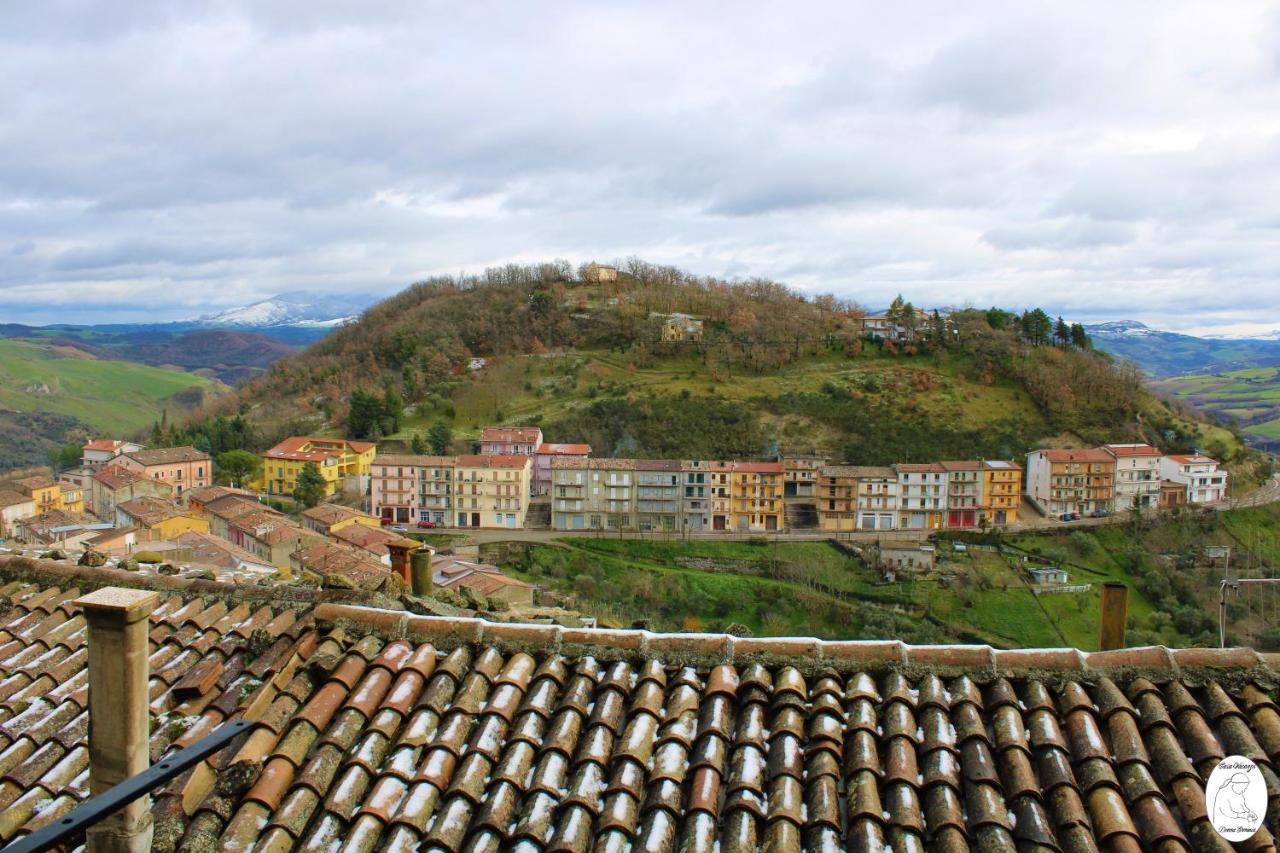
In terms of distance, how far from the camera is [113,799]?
2080 millimetres

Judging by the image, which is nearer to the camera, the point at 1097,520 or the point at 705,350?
the point at 1097,520

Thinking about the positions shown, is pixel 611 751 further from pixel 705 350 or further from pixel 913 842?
pixel 705 350

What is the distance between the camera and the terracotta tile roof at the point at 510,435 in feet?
161

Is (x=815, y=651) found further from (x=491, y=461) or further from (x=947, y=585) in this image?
(x=491, y=461)

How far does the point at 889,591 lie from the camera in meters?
33.9

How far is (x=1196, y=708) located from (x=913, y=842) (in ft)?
4.69

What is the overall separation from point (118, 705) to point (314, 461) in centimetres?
4829

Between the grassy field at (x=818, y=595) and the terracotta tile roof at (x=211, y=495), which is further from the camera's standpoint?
the terracotta tile roof at (x=211, y=495)

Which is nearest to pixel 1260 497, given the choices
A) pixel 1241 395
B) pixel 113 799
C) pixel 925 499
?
pixel 925 499

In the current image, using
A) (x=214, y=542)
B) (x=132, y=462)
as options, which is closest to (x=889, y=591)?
(x=214, y=542)

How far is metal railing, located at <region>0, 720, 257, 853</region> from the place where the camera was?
188 cm

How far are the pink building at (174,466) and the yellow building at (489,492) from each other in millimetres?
15572

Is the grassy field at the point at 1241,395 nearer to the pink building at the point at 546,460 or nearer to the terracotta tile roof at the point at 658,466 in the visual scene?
the terracotta tile roof at the point at 658,466

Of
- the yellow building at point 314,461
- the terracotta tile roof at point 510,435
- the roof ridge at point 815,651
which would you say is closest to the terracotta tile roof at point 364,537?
the yellow building at point 314,461
